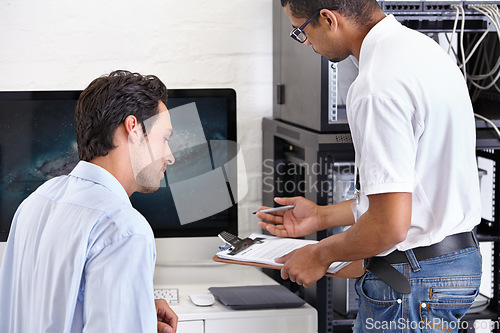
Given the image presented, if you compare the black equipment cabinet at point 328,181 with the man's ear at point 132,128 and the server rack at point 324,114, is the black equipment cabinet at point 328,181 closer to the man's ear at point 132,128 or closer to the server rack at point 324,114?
the server rack at point 324,114

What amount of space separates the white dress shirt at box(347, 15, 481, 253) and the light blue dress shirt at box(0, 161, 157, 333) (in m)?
0.48

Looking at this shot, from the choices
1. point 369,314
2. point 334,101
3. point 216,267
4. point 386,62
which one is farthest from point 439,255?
point 216,267

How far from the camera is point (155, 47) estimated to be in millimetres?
2197

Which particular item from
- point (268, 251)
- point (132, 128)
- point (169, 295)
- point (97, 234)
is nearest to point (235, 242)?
point (268, 251)

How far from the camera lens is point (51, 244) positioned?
102 cm

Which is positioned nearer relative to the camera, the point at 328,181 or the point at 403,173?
the point at 403,173

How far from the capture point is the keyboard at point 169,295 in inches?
72.3

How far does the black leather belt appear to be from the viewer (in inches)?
52.4

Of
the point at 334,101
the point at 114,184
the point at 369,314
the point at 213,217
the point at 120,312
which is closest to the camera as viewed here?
the point at 120,312

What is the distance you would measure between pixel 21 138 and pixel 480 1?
139cm

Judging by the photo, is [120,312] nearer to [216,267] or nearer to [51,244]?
[51,244]

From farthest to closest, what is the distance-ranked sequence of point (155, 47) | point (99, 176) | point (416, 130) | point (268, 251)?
point (155, 47)
point (268, 251)
point (416, 130)
point (99, 176)

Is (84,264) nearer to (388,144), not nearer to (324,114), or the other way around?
(388,144)

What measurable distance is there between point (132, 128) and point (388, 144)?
487 mm
